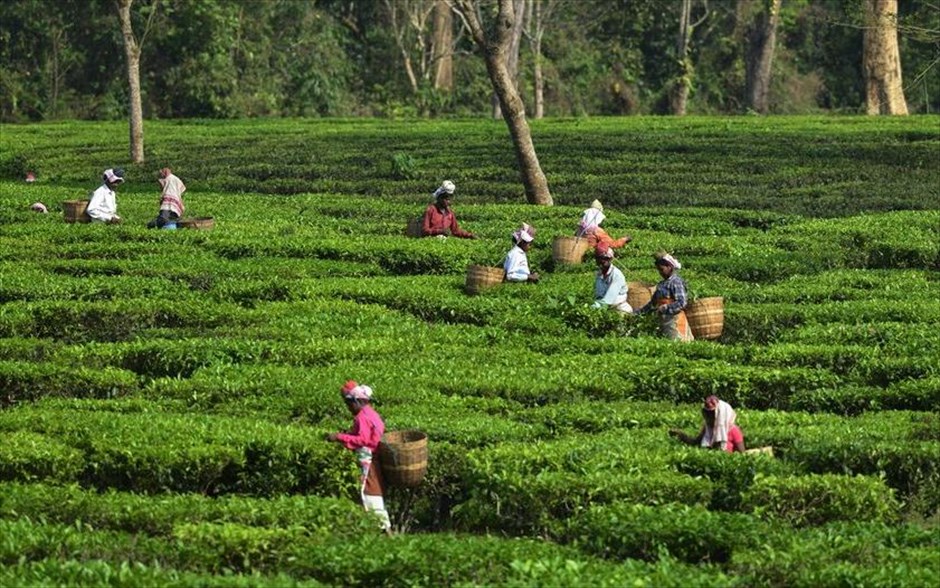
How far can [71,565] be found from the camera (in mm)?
13758

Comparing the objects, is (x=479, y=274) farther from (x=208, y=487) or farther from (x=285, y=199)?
(x=285, y=199)

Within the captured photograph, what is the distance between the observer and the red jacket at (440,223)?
30094mm

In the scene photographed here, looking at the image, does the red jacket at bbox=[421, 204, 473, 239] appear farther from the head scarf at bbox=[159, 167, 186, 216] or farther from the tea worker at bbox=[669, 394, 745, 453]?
the tea worker at bbox=[669, 394, 745, 453]

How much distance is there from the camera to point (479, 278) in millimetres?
25922

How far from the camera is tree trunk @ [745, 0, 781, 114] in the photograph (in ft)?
215

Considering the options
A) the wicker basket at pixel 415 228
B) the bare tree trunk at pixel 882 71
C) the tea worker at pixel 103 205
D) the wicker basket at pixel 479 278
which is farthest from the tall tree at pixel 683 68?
the wicker basket at pixel 479 278

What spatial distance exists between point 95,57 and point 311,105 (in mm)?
8335

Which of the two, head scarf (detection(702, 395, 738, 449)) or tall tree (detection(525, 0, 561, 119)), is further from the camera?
tall tree (detection(525, 0, 561, 119))

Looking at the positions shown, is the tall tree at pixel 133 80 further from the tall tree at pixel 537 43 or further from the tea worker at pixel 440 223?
the tall tree at pixel 537 43

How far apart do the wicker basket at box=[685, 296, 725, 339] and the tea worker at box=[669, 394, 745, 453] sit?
5668 millimetres

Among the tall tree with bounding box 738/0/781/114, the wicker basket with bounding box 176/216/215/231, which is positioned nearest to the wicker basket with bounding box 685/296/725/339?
the wicker basket with bounding box 176/216/215/231

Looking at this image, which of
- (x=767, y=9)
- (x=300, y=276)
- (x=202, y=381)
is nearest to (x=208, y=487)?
Result: (x=202, y=381)

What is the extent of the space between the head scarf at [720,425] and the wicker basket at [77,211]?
1715cm

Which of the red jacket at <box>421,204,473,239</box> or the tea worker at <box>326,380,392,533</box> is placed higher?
the red jacket at <box>421,204,473,239</box>
